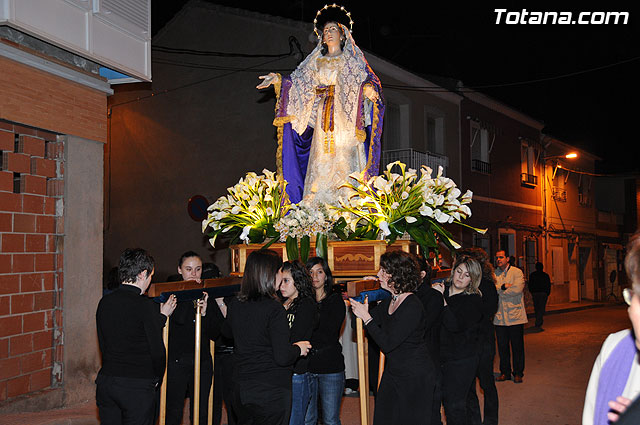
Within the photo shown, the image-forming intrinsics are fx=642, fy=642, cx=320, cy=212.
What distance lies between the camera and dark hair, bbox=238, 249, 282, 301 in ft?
13.8

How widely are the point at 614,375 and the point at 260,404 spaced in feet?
7.65

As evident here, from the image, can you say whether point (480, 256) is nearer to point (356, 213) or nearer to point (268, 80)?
point (356, 213)

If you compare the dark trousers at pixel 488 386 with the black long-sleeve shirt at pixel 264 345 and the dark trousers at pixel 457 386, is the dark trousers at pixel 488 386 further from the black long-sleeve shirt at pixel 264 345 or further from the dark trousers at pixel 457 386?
the black long-sleeve shirt at pixel 264 345

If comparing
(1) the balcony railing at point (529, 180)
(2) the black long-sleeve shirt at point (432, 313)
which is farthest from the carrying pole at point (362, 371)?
(1) the balcony railing at point (529, 180)

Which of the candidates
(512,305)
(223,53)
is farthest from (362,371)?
(223,53)

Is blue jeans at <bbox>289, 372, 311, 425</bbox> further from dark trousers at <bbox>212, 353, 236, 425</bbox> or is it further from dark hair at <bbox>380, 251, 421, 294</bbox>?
dark trousers at <bbox>212, 353, 236, 425</bbox>

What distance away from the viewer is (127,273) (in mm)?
4234

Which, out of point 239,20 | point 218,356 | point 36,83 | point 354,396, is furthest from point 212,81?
point 218,356

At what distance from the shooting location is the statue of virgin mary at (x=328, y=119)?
6945 millimetres

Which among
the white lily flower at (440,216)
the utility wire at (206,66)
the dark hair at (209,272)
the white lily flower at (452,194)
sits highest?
the utility wire at (206,66)

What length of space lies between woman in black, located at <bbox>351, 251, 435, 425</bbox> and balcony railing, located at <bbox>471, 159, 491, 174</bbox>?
58.4 feet

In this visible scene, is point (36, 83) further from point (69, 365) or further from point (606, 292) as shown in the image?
point (606, 292)

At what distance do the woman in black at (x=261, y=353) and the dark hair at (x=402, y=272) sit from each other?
0.88 m

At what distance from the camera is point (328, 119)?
7.06 meters
